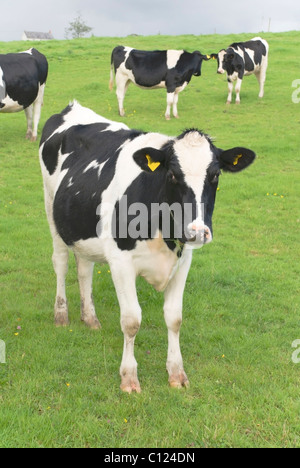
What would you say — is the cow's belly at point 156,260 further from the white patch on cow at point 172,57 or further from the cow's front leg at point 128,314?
the white patch on cow at point 172,57

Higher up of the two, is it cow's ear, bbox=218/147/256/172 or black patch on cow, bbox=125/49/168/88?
cow's ear, bbox=218/147/256/172

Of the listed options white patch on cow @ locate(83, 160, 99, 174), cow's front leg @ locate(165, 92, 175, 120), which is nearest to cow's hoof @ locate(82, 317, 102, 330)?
white patch on cow @ locate(83, 160, 99, 174)

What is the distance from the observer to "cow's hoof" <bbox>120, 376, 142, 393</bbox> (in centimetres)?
435

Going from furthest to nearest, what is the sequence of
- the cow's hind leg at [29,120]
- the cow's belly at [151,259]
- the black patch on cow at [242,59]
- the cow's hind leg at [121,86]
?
the black patch on cow at [242,59], the cow's hind leg at [121,86], the cow's hind leg at [29,120], the cow's belly at [151,259]

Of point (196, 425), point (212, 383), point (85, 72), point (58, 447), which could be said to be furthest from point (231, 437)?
point (85, 72)

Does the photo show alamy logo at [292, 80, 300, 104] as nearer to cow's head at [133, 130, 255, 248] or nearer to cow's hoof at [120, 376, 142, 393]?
cow's head at [133, 130, 255, 248]

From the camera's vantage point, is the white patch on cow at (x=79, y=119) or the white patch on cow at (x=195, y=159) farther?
the white patch on cow at (x=79, y=119)

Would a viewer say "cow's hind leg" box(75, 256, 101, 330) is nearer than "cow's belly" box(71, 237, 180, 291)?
No

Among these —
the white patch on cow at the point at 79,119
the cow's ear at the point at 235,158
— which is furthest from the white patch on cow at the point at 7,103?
the cow's ear at the point at 235,158

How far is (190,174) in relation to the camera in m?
3.82

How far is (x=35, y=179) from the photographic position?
11.9m

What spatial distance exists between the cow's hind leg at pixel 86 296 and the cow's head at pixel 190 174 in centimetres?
188

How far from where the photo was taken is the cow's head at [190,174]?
369 centimetres
